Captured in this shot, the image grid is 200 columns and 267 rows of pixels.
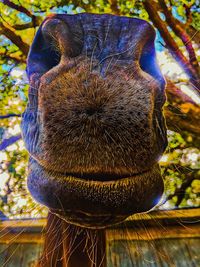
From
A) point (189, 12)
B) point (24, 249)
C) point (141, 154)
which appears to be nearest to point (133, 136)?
point (141, 154)

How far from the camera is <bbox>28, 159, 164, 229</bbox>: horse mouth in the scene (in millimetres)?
1099

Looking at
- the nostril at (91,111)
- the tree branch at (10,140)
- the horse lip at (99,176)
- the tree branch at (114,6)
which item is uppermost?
the tree branch at (114,6)

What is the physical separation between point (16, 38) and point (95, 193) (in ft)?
13.4

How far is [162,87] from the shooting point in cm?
132

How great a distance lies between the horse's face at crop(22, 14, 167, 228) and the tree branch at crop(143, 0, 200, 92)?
3.58 metres

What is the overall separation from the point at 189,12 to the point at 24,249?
471 cm

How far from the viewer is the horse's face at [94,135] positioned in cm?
107

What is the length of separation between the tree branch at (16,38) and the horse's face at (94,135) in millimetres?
3612

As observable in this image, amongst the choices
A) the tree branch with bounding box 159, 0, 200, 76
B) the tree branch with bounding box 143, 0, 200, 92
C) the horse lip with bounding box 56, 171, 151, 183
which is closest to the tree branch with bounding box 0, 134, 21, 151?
the horse lip with bounding box 56, 171, 151, 183

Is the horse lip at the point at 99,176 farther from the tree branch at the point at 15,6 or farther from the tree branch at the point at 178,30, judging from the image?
the tree branch at the point at 15,6

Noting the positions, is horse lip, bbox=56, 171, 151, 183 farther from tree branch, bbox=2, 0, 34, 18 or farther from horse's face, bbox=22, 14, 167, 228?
tree branch, bbox=2, 0, 34, 18

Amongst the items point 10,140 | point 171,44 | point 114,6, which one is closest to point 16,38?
point 114,6

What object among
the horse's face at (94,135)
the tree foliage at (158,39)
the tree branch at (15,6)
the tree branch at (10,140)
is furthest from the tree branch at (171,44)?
the horse's face at (94,135)

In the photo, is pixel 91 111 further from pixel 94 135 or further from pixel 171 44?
pixel 171 44
